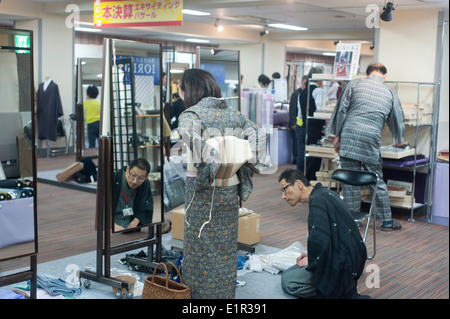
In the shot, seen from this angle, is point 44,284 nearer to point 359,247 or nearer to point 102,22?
point 359,247

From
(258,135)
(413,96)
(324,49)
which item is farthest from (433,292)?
(324,49)

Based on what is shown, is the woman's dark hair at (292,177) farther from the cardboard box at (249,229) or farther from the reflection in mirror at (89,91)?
the reflection in mirror at (89,91)

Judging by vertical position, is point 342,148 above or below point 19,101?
below

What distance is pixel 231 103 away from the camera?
18.9ft

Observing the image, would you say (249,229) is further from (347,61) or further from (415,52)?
(415,52)

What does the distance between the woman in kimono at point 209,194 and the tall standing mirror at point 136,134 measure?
0.63 meters

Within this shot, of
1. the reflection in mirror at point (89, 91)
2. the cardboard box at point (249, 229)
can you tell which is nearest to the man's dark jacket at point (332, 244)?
the cardboard box at point (249, 229)

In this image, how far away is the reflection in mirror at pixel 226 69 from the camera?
570 cm

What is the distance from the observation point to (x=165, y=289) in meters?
3.57

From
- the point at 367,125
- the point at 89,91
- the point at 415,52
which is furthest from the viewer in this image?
the point at 89,91

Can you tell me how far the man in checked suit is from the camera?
6.17 metres

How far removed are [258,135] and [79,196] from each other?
444 cm

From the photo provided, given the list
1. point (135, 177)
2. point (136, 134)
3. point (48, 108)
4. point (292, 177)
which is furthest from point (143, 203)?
point (48, 108)

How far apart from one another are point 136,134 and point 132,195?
1.55ft
